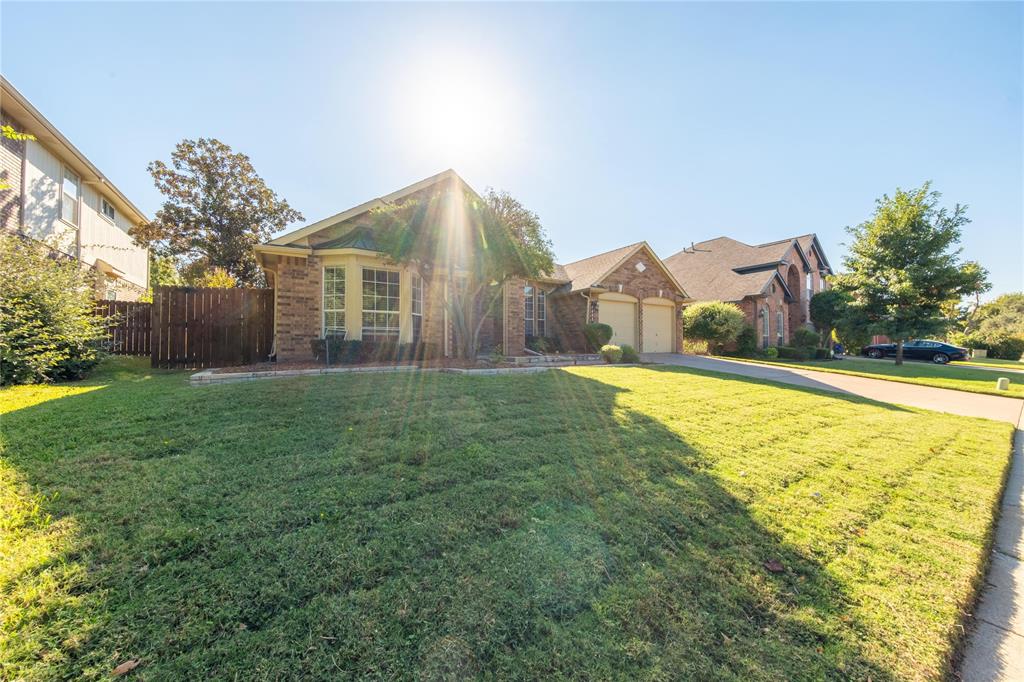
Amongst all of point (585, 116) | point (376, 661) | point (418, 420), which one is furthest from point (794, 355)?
point (376, 661)

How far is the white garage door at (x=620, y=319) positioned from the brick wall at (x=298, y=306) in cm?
1077

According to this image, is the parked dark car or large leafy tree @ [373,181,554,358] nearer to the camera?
large leafy tree @ [373,181,554,358]

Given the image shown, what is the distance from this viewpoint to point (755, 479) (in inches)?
136

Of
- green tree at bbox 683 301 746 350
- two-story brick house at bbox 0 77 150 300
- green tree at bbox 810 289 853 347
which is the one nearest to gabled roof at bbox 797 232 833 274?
green tree at bbox 810 289 853 347

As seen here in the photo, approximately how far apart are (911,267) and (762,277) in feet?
20.1

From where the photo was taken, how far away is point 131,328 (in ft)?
36.1

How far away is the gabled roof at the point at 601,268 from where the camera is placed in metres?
16.4

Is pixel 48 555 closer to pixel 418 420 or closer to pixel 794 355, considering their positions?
pixel 418 420

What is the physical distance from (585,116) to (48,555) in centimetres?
1210

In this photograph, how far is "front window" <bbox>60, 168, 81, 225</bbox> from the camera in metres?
13.3

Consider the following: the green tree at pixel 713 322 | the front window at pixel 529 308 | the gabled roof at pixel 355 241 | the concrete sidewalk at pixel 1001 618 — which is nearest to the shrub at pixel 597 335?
the front window at pixel 529 308

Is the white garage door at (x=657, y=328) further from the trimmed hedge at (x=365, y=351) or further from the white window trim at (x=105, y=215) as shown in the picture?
the white window trim at (x=105, y=215)

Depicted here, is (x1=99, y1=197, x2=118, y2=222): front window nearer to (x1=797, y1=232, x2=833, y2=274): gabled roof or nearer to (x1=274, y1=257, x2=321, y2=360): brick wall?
(x1=274, y1=257, x2=321, y2=360): brick wall

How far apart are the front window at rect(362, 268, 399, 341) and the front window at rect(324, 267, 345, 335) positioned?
57 cm
